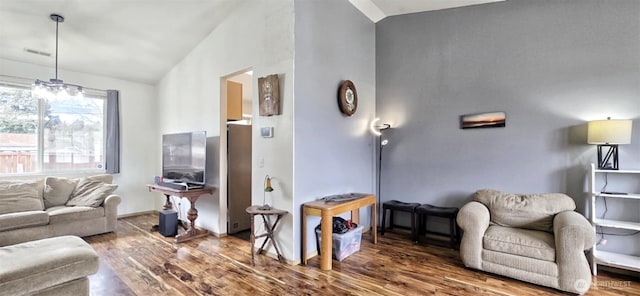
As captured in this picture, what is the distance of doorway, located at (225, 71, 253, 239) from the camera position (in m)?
4.02

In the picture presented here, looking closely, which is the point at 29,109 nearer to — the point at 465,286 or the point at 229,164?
the point at 229,164

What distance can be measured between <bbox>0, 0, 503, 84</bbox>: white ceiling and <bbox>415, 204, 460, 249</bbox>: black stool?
268 centimetres

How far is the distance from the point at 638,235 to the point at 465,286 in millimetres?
1897

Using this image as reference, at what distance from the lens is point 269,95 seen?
3.15 meters

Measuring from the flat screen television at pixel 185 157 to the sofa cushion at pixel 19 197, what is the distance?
154 centimetres

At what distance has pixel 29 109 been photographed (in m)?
4.23

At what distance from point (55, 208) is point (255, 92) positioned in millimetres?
3300

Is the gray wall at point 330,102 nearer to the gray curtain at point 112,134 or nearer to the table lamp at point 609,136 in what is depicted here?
the table lamp at point 609,136

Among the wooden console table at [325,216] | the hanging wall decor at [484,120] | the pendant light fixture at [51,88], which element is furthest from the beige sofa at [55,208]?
the hanging wall decor at [484,120]

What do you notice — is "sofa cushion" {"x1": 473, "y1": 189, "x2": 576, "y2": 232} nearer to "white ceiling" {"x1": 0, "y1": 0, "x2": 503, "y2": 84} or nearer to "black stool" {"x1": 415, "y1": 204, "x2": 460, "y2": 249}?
"black stool" {"x1": 415, "y1": 204, "x2": 460, "y2": 249}

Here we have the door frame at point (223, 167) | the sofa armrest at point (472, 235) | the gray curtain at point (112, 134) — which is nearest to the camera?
the sofa armrest at point (472, 235)

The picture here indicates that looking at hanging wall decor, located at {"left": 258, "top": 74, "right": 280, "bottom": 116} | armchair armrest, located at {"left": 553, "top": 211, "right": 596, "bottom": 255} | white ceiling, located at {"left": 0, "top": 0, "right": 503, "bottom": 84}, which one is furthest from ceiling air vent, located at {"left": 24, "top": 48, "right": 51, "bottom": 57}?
armchair armrest, located at {"left": 553, "top": 211, "right": 596, "bottom": 255}

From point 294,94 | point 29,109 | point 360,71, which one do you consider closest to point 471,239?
point 294,94

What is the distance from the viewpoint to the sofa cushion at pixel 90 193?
13.3 ft
